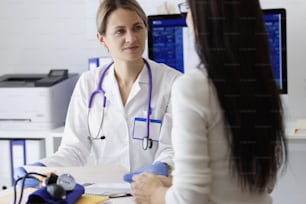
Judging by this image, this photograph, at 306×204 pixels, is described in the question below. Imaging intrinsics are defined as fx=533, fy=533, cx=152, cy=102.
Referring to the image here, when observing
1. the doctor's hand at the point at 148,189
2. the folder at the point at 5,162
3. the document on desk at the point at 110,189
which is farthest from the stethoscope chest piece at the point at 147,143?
the folder at the point at 5,162

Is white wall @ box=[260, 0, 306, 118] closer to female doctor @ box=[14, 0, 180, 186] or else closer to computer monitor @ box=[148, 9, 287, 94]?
→ computer monitor @ box=[148, 9, 287, 94]

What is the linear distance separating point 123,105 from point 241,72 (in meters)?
0.98

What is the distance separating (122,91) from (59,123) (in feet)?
2.45

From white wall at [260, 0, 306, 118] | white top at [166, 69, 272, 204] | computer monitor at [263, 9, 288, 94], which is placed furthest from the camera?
white wall at [260, 0, 306, 118]

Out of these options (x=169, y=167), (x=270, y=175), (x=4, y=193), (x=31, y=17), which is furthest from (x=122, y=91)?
(x=31, y=17)

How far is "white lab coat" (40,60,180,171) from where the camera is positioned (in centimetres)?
187

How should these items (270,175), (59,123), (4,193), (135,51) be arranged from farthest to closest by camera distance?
1. (59,123)
2. (135,51)
3. (4,193)
4. (270,175)

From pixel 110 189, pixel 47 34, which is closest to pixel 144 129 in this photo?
pixel 110 189

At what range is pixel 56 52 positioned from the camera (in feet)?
9.58

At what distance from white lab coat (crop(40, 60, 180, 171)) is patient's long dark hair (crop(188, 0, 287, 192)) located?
84 centimetres

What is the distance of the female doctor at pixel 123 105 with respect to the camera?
6.11ft

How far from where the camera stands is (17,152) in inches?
99.5

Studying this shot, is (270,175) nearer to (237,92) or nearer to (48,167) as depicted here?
(237,92)

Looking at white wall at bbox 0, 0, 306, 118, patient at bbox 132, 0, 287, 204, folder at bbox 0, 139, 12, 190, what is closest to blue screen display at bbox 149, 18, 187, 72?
white wall at bbox 0, 0, 306, 118
